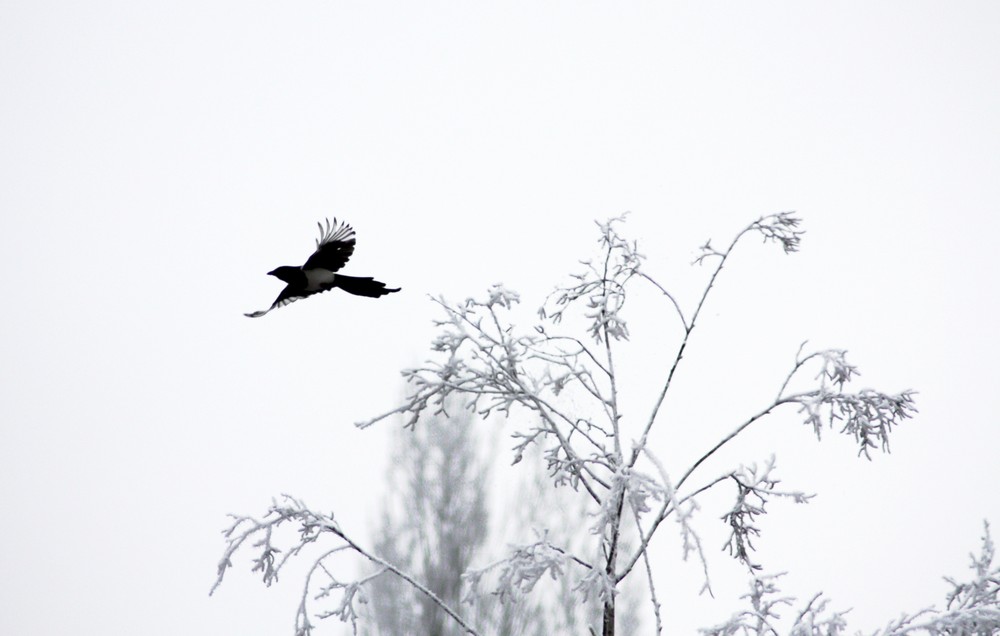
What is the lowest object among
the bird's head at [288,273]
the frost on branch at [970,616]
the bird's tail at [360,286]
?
the frost on branch at [970,616]

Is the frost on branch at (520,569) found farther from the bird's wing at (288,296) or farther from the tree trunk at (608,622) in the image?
the bird's wing at (288,296)

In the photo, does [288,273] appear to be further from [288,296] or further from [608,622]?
[608,622]

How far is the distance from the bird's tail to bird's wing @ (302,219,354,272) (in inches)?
5.1

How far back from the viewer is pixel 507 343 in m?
4.04

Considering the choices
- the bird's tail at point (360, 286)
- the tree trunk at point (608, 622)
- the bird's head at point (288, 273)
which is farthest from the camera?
the bird's head at point (288, 273)

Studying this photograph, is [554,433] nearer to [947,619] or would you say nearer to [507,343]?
[507,343]

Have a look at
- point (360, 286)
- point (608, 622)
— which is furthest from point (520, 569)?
point (360, 286)

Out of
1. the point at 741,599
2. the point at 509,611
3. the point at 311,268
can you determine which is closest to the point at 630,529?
the point at 509,611

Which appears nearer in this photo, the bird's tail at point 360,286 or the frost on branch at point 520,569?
the frost on branch at point 520,569

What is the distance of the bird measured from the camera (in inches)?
233

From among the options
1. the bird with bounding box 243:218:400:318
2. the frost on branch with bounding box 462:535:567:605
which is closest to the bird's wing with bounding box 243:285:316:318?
the bird with bounding box 243:218:400:318

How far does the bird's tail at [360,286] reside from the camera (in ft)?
19.3

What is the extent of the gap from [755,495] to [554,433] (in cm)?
83

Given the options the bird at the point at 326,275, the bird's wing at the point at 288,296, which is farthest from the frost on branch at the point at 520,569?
the bird's wing at the point at 288,296
